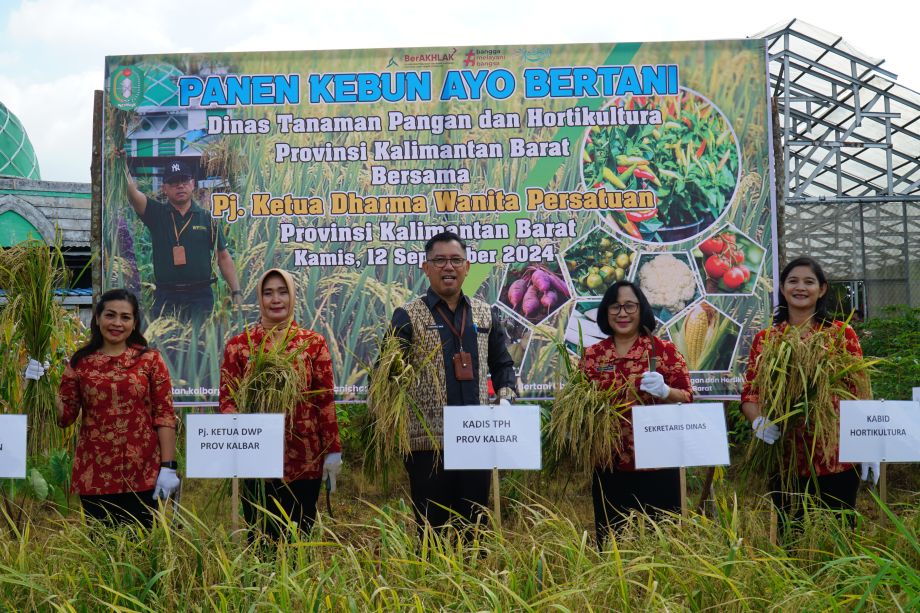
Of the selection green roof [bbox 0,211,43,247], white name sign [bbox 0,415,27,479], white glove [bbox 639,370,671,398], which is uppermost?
green roof [bbox 0,211,43,247]

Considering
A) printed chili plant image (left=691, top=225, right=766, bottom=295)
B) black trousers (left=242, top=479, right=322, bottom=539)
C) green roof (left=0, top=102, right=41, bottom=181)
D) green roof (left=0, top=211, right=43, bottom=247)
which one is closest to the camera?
black trousers (left=242, top=479, right=322, bottom=539)

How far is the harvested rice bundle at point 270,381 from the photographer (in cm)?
348

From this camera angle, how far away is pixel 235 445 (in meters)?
3.30

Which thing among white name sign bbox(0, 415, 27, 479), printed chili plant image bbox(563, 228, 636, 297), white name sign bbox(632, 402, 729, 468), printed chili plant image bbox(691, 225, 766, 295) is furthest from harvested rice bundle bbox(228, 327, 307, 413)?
printed chili plant image bbox(691, 225, 766, 295)

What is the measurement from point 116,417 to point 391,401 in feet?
3.91

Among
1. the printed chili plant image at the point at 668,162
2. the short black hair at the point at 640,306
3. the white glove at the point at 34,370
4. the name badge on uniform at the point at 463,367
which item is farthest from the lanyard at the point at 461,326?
the printed chili plant image at the point at 668,162

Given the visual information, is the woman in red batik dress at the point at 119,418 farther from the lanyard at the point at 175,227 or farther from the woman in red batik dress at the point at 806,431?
the woman in red batik dress at the point at 806,431

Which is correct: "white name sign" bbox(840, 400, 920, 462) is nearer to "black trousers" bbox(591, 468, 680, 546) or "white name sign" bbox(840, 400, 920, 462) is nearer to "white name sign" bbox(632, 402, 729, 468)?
"white name sign" bbox(632, 402, 729, 468)

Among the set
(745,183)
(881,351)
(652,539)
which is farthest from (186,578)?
(881,351)

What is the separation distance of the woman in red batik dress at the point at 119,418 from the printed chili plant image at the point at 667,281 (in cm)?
323

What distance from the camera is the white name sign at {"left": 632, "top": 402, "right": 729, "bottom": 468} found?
3.34 m

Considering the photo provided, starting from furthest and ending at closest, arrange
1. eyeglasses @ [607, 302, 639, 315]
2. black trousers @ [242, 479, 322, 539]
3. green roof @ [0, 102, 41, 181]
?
green roof @ [0, 102, 41, 181]
eyeglasses @ [607, 302, 639, 315]
black trousers @ [242, 479, 322, 539]

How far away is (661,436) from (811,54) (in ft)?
40.0

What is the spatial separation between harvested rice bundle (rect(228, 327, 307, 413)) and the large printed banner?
7.05ft
